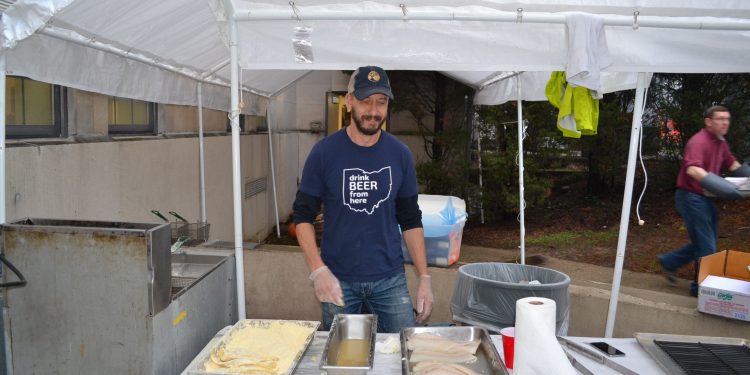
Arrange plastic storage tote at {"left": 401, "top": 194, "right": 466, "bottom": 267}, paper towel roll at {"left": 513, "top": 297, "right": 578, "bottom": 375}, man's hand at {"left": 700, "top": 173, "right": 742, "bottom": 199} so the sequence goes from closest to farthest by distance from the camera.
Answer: paper towel roll at {"left": 513, "top": 297, "right": 578, "bottom": 375} < man's hand at {"left": 700, "top": 173, "right": 742, "bottom": 199} < plastic storage tote at {"left": 401, "top": 194, "right": 466, "bottom": 267}

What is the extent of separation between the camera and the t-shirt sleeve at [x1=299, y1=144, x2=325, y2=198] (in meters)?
2.76

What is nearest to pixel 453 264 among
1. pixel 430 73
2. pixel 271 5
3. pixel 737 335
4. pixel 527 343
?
pixel 737 335

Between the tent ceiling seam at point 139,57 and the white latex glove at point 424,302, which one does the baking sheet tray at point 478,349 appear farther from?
the tent ceiling seam at point 139,57

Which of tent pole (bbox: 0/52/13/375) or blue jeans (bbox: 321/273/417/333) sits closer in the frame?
tent pole (bbox: 0/52/13/375)

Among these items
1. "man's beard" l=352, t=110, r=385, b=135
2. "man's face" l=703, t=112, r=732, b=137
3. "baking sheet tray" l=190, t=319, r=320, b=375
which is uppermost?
"man's face" l=703, t=112, r=732, b=137

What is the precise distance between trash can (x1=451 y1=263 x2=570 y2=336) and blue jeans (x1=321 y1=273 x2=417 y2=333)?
759mm

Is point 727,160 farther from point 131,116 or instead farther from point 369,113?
point 131,116

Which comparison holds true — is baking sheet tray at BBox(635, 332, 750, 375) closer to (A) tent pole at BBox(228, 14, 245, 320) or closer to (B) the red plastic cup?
(B) the red plastic cup

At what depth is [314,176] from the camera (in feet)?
9.11

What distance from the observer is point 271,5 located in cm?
304

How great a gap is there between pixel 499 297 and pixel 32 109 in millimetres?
3370

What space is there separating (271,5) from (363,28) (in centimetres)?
52

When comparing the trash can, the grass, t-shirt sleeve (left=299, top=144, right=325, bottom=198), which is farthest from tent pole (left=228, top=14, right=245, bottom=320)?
the grass

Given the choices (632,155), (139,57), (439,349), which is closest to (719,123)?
(632,155)
